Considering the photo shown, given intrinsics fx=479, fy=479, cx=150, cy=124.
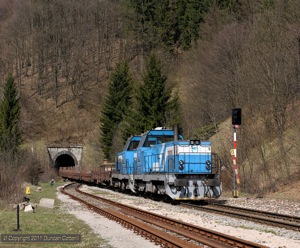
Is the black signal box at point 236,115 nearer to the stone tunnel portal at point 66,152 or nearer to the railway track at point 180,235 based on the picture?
the railway track at point 180,235

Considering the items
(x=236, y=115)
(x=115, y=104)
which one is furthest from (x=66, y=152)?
(x=236, y=115)

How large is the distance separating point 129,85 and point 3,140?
17778 millimetres

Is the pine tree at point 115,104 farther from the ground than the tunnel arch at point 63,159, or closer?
farther from the ground

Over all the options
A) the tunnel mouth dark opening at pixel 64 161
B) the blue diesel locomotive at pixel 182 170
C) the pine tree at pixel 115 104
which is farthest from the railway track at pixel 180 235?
the tunnel mouth dark opening at pixel 64 161

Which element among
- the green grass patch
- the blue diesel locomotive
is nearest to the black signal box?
the blue diesel locomotive

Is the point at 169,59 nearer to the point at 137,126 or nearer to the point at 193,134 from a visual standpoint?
the point at 137,126

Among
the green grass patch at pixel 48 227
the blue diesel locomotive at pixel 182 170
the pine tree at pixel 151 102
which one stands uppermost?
the pine tree at pixel 151 102

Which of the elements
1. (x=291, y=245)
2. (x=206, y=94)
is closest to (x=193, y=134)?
(x=206, y=94)

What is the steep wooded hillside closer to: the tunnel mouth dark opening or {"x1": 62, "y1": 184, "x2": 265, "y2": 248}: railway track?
the tunnel mouth dark opening

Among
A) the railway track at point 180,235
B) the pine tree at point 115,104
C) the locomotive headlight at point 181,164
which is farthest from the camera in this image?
Result: the pine tree at point 115,104

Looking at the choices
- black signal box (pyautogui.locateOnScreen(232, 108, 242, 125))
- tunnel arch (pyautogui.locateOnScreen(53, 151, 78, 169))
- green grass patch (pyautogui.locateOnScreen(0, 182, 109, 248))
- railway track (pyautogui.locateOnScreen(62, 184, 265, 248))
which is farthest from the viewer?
tunnel arch (pyautogui.locateOnScreen(53, 151, 78, 169))

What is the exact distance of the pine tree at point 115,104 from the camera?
61.9 metres

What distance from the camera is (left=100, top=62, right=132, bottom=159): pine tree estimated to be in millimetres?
61938

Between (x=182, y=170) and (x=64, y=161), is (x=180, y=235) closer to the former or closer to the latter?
(x=182, y=170)
